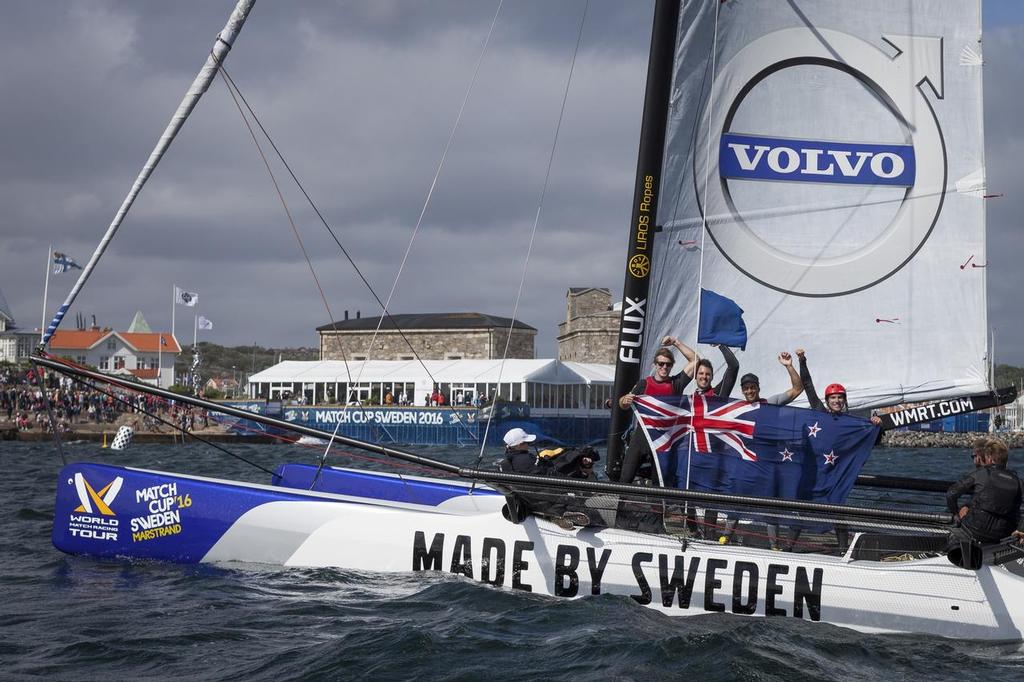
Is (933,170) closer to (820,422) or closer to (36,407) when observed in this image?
(820,422)

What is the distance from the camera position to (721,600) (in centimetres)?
612

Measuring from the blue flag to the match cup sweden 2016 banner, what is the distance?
0.79 m

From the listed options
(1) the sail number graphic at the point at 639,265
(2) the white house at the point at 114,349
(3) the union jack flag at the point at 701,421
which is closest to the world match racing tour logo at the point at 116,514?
(3) the union jack flag at the point at 701,421

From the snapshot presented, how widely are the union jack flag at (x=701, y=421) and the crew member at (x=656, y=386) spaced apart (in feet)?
0.76

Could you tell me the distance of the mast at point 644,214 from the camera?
24.5 feet

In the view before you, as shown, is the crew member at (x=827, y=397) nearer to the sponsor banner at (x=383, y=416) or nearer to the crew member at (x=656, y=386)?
the crew member at (x=656, y=386)

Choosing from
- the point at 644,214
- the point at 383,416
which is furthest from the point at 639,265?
the point at 383,416

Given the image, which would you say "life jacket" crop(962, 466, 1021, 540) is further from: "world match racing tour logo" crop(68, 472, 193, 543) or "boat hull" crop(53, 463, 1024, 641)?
"world match racing tour logo" crop(68, 472, 193, 543)

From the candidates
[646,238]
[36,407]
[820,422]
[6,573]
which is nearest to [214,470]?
[6,573]

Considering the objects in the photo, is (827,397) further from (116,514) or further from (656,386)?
(116,514)

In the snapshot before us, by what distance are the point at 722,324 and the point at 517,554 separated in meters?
2.30

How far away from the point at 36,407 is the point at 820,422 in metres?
34.8

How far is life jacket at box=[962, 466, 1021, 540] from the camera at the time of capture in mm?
6023

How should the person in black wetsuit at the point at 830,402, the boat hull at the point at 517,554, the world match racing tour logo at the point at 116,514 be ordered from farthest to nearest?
the world match racing tour logo at the point at 116,514
the person in black wetsuit at the point at 830,402
the boat hull at the point at 517,554
